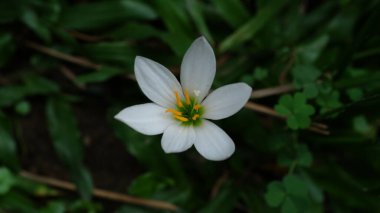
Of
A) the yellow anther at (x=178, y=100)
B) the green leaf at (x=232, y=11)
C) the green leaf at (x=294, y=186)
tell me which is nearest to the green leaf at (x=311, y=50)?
the green leaf at (x=232, y=11)

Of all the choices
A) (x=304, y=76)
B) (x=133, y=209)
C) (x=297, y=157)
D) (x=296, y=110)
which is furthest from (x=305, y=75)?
(x=133, y=209)

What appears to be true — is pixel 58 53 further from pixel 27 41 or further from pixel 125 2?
pixel 125 2

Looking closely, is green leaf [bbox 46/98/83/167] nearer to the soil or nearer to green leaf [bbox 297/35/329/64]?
the soil

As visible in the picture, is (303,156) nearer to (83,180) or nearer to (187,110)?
(187,110)

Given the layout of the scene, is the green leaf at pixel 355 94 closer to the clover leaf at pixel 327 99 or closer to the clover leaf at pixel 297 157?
the clover leaf at pixel 327 99

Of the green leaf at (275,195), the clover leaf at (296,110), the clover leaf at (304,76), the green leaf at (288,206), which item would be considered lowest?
the green leaf at (288,206)

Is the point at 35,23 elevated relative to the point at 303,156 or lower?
elevated

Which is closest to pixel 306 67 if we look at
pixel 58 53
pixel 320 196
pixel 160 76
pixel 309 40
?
pixel 309 40

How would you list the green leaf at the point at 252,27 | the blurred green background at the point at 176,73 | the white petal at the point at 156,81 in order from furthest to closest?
the green leaf at the point at 252,27, the blurred green background at the point at 176,73, the white petal at the point at 156,81
